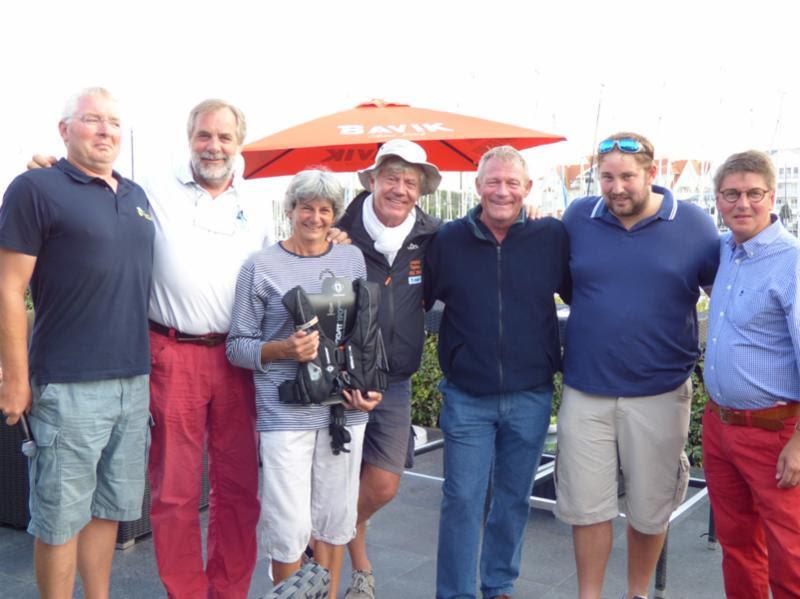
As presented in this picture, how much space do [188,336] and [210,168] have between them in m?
0.67

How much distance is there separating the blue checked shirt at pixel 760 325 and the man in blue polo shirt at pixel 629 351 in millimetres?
252

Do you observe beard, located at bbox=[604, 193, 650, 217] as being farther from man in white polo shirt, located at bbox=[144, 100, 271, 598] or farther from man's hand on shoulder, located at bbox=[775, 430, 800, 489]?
man in white polo shirt, located at bbox=[144, 100, 271, 598]

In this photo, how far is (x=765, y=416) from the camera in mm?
2865

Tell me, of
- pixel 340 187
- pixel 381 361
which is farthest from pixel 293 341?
pixel 340 187

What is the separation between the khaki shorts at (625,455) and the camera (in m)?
3.29

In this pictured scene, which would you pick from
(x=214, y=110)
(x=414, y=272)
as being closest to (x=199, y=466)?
(x=414, y=272)

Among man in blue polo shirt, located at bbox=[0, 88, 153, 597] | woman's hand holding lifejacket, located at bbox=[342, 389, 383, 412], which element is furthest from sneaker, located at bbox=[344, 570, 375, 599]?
man in blue polo shirt, located at bbox=[0, 88, 153, 597]

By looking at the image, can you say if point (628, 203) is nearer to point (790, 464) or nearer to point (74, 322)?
point (790, 464)

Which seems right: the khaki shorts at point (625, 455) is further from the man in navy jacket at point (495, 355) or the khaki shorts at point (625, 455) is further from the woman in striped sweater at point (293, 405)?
the woman in striped sweater at point (293, 405)

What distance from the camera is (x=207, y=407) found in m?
3.29

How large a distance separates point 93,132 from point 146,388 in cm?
96

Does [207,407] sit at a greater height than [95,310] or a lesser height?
lesser

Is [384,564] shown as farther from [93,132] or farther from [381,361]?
[93,132]

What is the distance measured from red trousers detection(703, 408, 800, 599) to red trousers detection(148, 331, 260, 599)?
1.84 m
